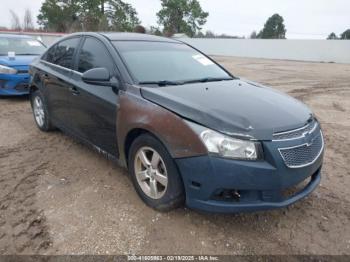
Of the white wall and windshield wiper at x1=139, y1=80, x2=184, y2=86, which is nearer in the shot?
windshield wiper at x1=139, y1=80, x2=184, y2=86

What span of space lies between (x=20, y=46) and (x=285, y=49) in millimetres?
30389

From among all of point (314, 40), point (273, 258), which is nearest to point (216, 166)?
point (273, 258)

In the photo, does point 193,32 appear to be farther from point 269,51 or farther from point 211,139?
point 211,139

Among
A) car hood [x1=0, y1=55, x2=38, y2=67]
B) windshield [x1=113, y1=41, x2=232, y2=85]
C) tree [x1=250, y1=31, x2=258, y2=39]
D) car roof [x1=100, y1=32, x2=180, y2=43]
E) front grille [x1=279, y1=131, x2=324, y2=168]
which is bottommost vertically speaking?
front grille [x1=279, y1=131, x2=324, y2=168]

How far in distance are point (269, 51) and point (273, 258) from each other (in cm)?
3566

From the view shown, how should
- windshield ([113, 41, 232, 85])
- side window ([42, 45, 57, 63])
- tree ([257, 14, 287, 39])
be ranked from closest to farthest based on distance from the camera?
windshield ([113, 41, 232, 85]) → side window ([42, 45, 57, 63]) → tree ([257, 14, 287, 39])

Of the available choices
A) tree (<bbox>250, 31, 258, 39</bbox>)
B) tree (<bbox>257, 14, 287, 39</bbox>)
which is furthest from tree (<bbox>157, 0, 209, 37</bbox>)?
tree (<bbox>250, 31, 258, 39</bbox>)

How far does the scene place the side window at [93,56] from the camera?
140 inches

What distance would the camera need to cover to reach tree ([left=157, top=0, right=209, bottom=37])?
53.5m

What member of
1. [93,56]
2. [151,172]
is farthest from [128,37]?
[151,172]

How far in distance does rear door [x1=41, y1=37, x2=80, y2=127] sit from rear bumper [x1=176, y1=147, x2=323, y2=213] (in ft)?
7.45

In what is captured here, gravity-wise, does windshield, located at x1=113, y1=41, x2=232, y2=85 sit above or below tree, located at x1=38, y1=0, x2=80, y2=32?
below

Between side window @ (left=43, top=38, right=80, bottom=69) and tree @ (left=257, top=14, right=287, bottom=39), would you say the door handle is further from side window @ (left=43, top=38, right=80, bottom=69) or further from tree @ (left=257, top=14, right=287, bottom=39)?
tree @ (left=257, top=14, right=287, bottom=39)

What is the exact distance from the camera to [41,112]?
5.27 meters
